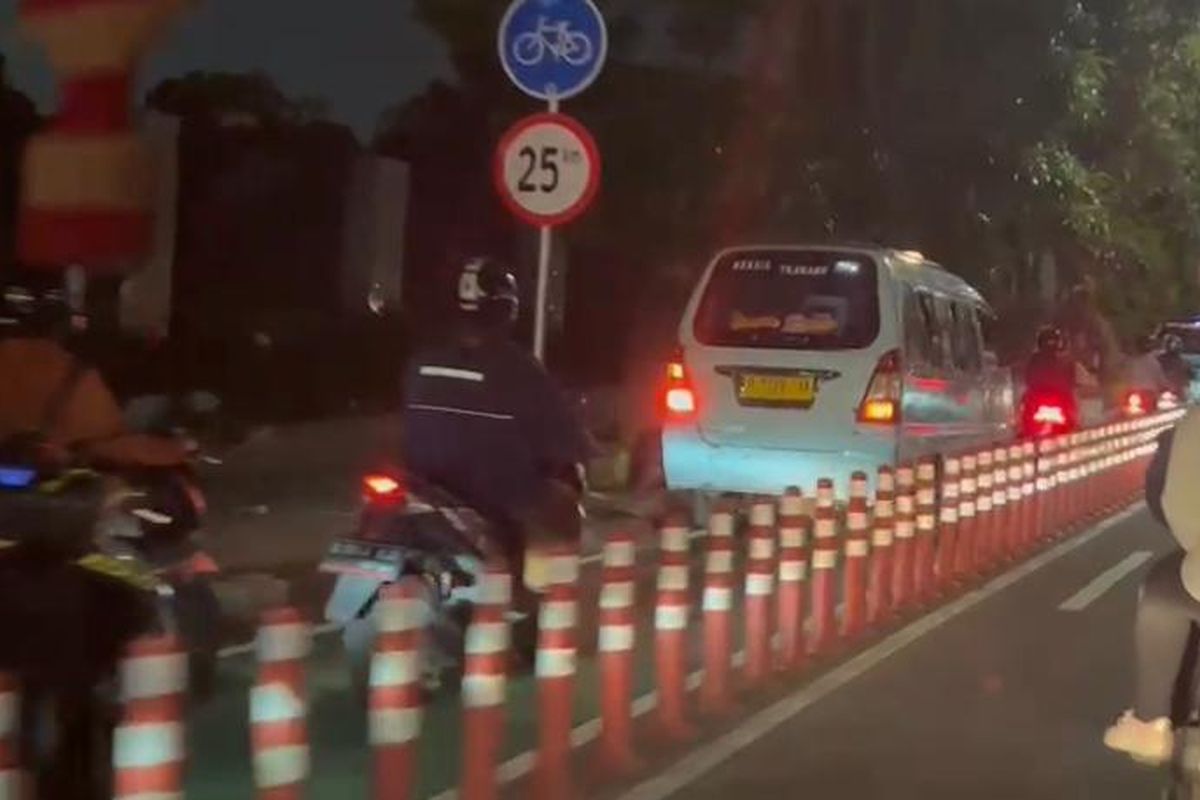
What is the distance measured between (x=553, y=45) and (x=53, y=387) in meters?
6.20

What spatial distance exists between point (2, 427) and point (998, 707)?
4954 mm

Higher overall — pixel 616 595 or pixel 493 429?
pixel 493 429

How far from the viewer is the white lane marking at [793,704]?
27.7 ft

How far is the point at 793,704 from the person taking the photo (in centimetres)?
1027

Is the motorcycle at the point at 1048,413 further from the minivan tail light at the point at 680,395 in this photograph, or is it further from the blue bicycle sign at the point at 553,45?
the blue bicycle sign at the point at 553,45

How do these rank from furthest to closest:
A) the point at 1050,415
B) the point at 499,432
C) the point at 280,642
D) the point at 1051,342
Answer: the point at 1051,342
the point at 1050,415
the point at 499,432
the point at 280,642

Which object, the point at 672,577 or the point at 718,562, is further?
the point at 718,562

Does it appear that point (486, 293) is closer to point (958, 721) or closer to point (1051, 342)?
point (958, 721)

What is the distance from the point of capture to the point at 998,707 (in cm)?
1038

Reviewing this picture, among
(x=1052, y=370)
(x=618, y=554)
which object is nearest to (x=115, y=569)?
(x=618, y=554)

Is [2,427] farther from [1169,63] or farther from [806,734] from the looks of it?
[1169,63]

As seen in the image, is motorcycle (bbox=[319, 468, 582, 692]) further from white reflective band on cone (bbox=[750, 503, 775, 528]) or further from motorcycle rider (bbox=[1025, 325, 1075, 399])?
motorcycle rider (bbox=[1025, 325, 1075, 399])

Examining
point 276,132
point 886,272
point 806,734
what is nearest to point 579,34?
point 886,272

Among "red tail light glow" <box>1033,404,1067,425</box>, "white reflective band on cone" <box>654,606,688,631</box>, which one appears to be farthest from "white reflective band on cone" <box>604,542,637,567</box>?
"red tail light glow" <box>1033,404,1067,425</box>
